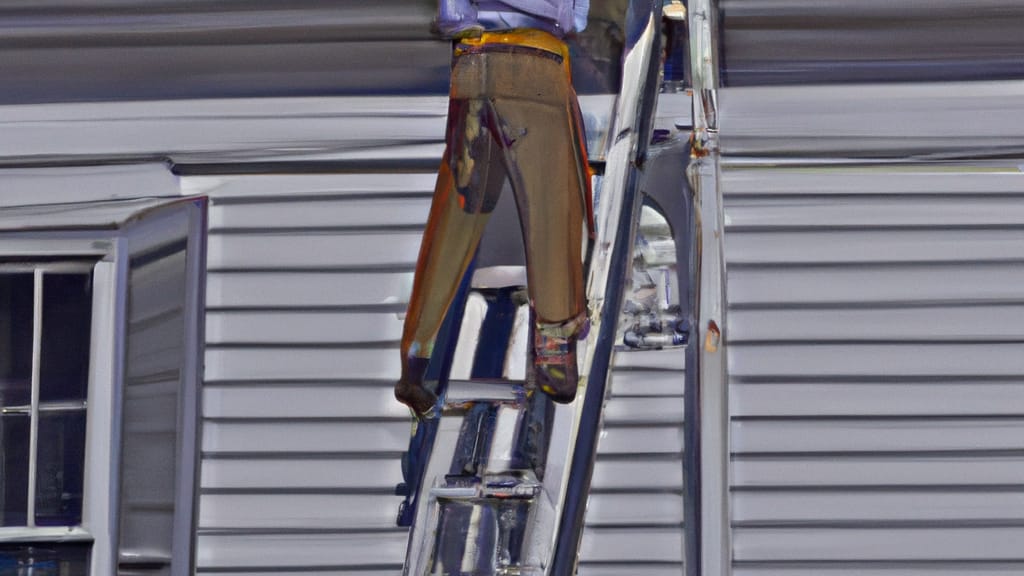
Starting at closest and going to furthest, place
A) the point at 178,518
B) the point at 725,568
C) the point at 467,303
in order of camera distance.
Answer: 1. the point at 725,568
2. the point at 467,303
3. the point at 178,518

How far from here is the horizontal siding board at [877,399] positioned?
12.1ft

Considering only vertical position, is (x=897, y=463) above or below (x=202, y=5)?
below

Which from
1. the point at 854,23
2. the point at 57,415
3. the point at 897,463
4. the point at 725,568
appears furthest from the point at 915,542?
the point at 57,415

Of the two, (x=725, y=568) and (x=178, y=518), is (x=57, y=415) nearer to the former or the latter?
(x=178, y=518)

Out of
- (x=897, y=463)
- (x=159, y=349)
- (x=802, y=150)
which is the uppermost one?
(x=802, y=150)

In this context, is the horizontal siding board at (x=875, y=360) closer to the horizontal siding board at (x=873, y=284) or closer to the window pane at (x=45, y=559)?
the horizontal siding board at (x=873, y=284)

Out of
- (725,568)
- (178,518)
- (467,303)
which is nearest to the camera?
(725,568)

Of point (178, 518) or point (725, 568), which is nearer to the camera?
point (725, 568)

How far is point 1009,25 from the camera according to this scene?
364 cm

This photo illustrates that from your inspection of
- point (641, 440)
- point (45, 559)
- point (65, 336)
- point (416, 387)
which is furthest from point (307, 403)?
point (416, 387)

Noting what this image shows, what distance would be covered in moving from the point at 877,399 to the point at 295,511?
6.04 ft

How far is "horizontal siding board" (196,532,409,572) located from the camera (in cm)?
358

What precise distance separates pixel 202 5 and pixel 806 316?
211 cm

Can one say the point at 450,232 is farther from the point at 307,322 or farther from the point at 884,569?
the point at 884,569
